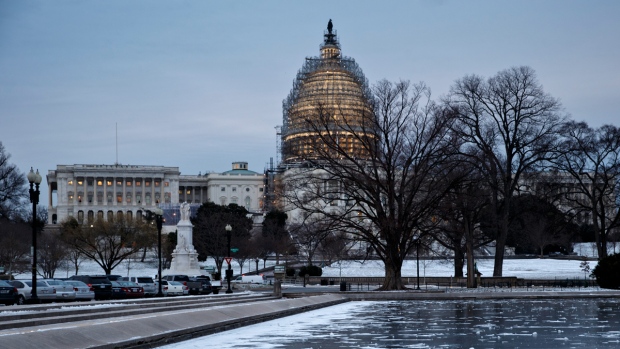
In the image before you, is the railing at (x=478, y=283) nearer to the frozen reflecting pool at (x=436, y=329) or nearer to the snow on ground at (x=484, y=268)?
the snow on ground at (x=484, y=268)

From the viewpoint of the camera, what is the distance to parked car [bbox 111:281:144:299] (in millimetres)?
44031

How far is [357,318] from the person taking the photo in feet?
91.4

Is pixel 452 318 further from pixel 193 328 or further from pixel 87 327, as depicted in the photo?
pixel 87 327

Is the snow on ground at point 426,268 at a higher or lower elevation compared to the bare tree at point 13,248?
lower

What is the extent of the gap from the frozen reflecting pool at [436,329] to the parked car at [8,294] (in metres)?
11.3

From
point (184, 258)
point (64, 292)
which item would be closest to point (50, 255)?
point (184, 258)

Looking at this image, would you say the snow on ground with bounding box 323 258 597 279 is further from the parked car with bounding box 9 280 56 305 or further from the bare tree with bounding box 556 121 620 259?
the parked car with bounding box 9 280 56 305

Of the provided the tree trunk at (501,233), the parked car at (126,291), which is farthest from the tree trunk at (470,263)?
the parked car at (126,291)

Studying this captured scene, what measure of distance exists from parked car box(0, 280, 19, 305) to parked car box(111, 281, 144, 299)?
9.04 metres

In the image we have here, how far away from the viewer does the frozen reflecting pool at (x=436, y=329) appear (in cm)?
1903

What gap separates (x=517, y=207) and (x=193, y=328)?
4601 cm

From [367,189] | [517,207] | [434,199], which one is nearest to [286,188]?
[367,189]

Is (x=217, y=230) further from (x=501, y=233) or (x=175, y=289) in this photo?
(x=175, y=289)

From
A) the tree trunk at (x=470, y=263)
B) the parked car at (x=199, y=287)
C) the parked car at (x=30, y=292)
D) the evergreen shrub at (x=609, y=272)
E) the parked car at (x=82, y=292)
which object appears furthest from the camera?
the tree trunk at (x=470, y=263)
